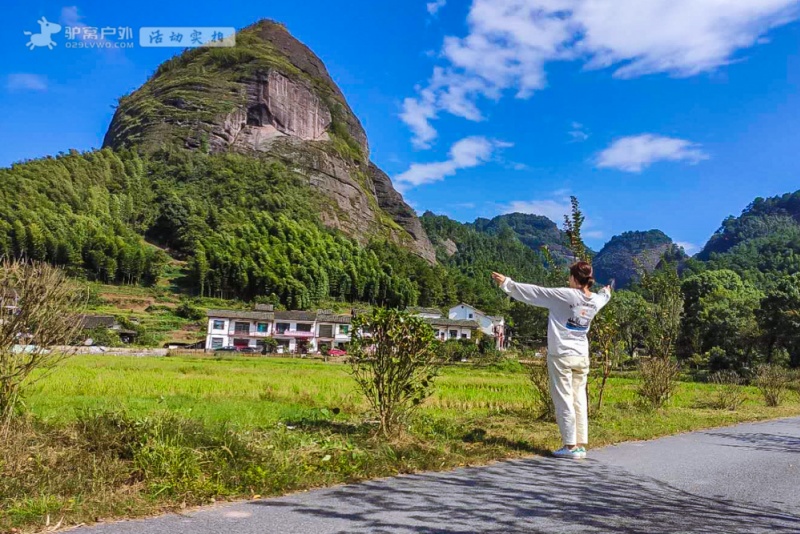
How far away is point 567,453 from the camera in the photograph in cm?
509

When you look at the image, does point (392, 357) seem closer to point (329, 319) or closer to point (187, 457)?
point (187, 457)

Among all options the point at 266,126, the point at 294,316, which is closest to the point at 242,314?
the point at 294,316

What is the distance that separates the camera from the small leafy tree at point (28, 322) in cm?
459

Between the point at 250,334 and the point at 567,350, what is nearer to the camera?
the point at 567,350

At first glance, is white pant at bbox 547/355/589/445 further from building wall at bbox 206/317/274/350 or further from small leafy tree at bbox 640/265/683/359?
building wall at bbox 206/317/274/350

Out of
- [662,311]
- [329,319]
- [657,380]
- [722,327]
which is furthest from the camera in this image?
[329,319]

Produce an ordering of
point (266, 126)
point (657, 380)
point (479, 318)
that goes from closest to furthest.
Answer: point (657, 380)
point (479, 318)
point (266, 126)

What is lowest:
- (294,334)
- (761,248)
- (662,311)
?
(294,334)

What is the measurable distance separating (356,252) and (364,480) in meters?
95.0

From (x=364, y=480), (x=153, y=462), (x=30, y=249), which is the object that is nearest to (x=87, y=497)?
(x=153, y=462)

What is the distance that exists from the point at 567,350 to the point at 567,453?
1.04m

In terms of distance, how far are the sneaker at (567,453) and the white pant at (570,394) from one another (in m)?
0.07

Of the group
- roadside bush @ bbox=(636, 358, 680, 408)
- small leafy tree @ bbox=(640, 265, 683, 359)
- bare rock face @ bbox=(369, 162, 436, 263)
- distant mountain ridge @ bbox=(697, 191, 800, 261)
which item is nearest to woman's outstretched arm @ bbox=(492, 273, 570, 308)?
roadside bush @ bbox=(636, 358, 680, 408)

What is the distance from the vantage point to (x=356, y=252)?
323ft
